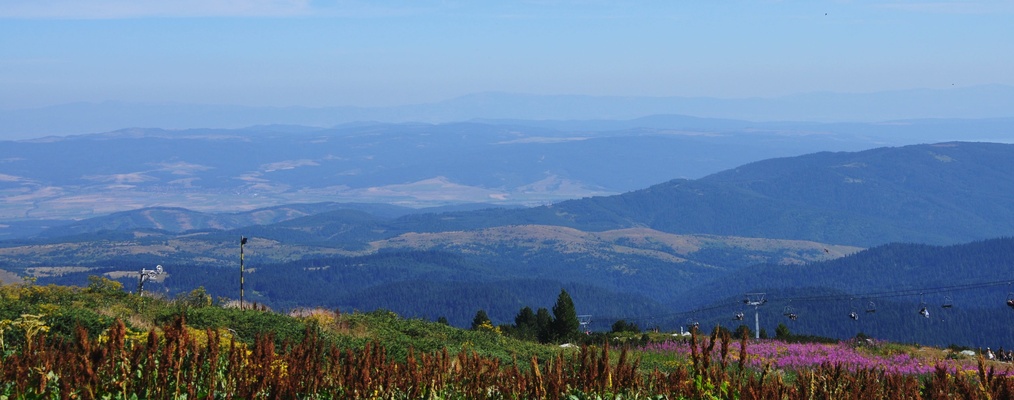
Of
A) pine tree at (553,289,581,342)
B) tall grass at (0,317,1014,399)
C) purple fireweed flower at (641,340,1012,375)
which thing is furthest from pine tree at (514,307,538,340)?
tall grass at (0,317,1014,399)

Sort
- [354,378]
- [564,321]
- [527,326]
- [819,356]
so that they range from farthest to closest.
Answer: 1. [527,326]
2. [564,321]
3. [819,356]
4. [354,378]

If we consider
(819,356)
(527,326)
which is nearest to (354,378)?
(819,356)

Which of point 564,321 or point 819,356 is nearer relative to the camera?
point 819,356

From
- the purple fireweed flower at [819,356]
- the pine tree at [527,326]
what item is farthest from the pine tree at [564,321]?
the purple fireweed flower at [819,356]

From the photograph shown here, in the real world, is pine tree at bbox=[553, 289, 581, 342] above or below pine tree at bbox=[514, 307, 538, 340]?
above

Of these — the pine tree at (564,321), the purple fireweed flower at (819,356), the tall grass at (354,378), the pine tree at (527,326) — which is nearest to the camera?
the tall grass at (354,378)

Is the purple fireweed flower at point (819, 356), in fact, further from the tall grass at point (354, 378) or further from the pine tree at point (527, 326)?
the tall grass at point (354, 378)

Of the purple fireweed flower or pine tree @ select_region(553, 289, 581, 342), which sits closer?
the purple fireweed flower

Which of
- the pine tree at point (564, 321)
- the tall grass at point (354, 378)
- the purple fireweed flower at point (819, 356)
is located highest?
the tall grass at point (354, 378)

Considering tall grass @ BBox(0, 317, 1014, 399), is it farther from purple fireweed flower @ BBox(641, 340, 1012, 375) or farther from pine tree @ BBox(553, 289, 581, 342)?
pine tree @ BBox(553, 289, 581, 342)

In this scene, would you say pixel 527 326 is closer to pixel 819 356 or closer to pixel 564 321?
pixel 564 321

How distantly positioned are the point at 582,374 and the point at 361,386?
2205 mm

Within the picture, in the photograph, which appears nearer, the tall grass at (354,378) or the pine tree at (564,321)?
the tall grass at (354,378)

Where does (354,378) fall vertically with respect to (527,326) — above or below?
above
